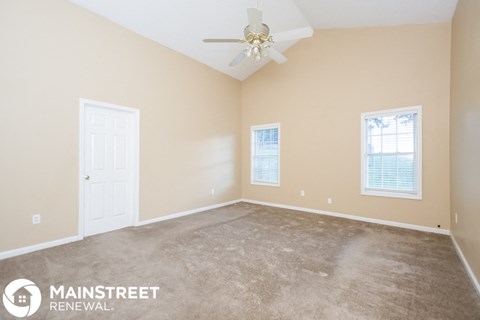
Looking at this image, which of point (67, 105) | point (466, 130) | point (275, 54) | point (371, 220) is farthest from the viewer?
point (371, 220)

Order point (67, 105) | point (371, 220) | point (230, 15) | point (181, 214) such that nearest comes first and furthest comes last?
point (67, 105)
point (230, 15)
point (371, 220)
point (181, 214)

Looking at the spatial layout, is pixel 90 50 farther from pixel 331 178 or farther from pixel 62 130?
pixel 331 178

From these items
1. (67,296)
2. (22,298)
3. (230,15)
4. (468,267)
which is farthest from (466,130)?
(22,298)

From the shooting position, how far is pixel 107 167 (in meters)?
3.75

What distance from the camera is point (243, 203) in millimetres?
6105

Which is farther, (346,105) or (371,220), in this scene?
(346,105)

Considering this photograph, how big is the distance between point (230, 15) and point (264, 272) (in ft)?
13.8

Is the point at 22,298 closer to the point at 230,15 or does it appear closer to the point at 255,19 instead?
the point at 255,19

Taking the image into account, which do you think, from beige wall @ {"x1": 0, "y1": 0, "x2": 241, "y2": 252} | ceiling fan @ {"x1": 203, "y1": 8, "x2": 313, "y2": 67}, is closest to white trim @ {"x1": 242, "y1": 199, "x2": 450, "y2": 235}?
beige wall @ {"x1": 0, "y1": 0, "x2": 241, "y2": 252}

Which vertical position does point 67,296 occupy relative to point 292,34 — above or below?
below

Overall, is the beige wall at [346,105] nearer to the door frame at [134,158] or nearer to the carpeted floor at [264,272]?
the carpeted floor at [264,272]

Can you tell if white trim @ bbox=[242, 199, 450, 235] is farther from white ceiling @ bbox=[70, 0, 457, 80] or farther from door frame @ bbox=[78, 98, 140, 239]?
white ceiling @ bbox=[70, 0, 457, 80]

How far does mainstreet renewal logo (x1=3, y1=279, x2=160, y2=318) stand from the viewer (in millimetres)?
1841

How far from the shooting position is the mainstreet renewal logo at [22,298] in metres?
1.79
